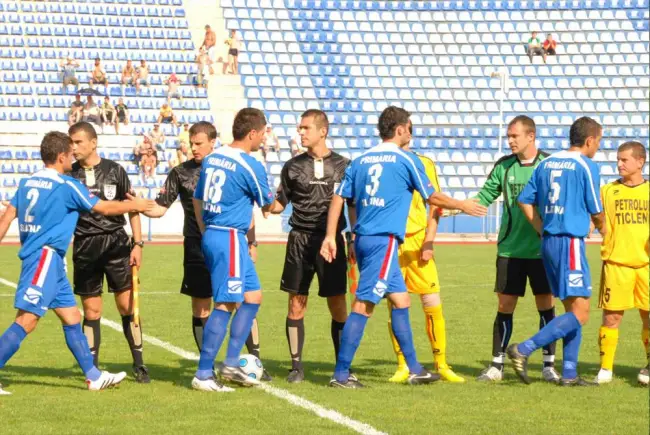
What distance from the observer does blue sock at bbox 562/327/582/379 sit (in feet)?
27.6

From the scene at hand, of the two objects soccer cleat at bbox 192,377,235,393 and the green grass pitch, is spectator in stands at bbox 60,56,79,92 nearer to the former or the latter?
the green grass pitch

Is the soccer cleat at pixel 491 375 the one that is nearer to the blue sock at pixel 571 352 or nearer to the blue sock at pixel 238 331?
the blue sock at pixel 571 352

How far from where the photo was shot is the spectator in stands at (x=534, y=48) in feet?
130

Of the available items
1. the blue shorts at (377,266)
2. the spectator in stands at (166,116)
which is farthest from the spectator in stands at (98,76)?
the blue shorts at (377,266)

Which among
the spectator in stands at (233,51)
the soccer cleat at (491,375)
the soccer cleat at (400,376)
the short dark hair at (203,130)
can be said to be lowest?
the soccer cleat at (491,375)

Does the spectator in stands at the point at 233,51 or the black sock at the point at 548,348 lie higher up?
the spectator in stands at the point at 233,51

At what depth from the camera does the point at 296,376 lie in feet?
28.5

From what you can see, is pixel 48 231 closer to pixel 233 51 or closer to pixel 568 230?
pixel 568 230

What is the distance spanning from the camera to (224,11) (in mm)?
39531

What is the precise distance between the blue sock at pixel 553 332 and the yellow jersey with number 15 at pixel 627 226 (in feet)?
2.27

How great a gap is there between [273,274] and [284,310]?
532cm

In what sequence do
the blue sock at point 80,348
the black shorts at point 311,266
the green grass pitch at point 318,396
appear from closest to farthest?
the green grass pitch at point 318,396, the blue sock at point 80,348, the black shorts at point 311,266

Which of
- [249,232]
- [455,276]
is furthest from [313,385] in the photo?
[455,276]

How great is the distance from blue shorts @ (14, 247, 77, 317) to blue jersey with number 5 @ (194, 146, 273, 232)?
1152 mm
